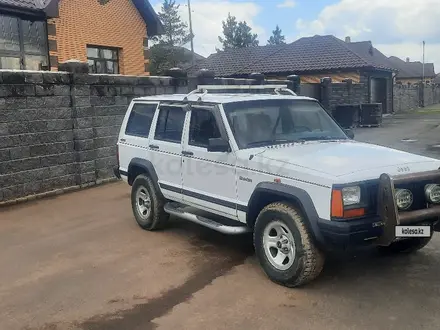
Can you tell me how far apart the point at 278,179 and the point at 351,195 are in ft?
2.56

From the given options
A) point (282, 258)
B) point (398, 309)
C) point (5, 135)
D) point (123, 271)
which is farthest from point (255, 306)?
point (5, 135)

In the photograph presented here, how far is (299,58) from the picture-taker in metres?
33.5

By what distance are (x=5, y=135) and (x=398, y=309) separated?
723cm

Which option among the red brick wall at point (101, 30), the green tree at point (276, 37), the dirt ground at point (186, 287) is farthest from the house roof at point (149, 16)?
the green tree at point (276, 37)

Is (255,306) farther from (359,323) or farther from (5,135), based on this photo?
(5,135)

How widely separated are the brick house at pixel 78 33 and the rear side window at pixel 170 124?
969 cm

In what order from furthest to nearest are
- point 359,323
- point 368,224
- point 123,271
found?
1. point 123,271
2. point 368,224
3. point 359,323

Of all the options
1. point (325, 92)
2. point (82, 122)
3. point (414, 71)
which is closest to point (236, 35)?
point (414, 71)

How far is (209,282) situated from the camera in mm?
5059

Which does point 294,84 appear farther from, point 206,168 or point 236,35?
point 236,35

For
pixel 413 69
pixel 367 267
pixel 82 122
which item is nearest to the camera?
pixel 367 267

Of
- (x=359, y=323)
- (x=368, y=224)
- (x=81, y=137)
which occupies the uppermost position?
(x=81, y=137)

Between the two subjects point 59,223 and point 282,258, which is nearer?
point 282,258

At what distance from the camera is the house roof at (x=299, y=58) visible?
31.2 metres
